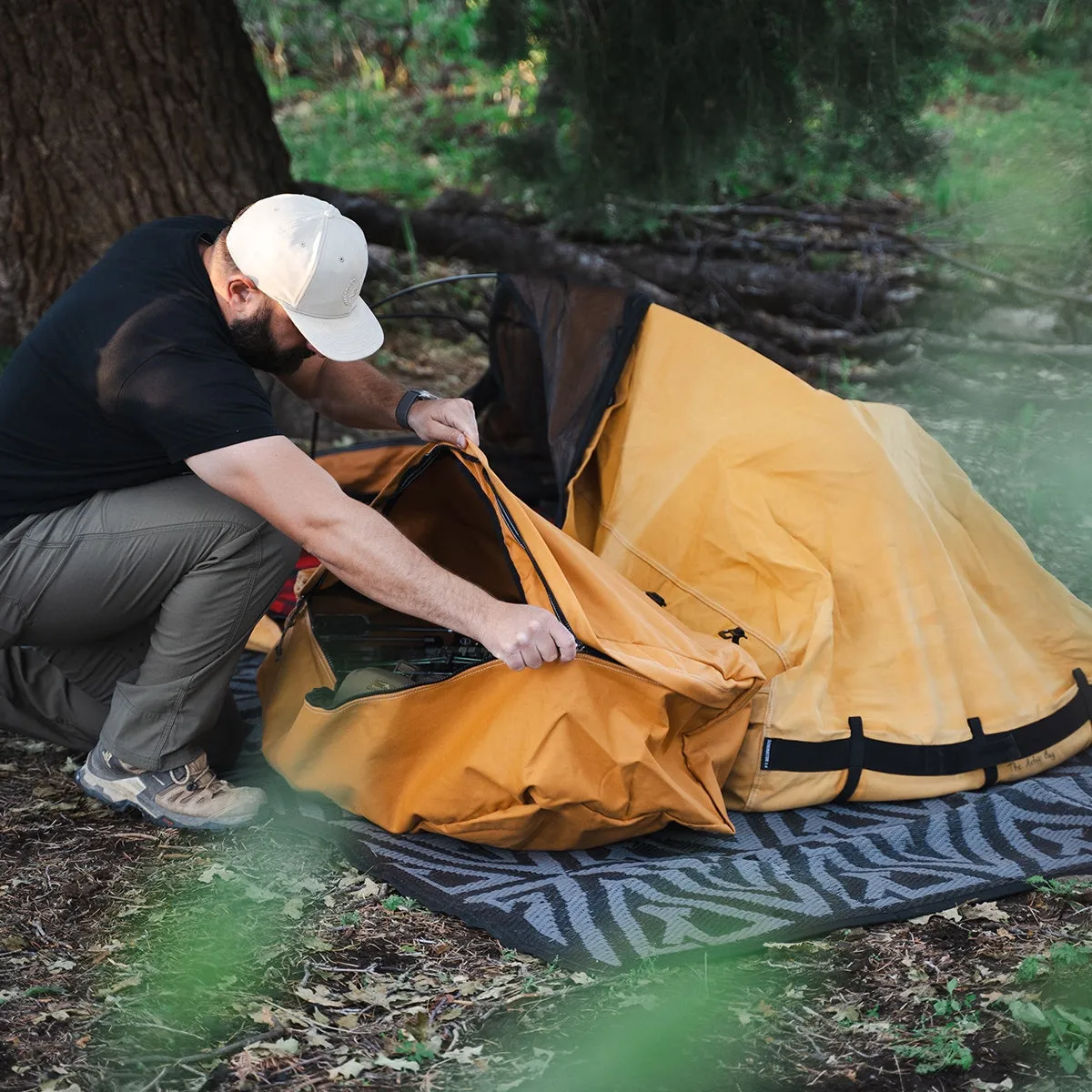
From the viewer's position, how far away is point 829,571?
106 inches

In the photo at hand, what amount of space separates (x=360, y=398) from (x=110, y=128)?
5.82 feet

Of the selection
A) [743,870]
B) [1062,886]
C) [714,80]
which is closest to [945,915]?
[1062,886]

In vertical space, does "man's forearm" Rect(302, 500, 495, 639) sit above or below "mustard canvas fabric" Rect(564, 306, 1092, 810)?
above

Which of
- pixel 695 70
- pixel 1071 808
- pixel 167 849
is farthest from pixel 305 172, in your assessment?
pixel 1071 808

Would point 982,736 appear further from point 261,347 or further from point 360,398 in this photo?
point 261,347

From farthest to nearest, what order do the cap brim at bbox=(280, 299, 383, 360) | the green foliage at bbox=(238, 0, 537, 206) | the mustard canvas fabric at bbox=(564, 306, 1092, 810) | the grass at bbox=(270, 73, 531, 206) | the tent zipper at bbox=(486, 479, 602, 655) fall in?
1. the green foliage at bbox=(238, 0, 537, 206)
2. the grass at bbox=(270, 73, 531, 206)
3. the mustard canvas fabric at bbox=(564, 306, 1092, 810)
4. the cap brim at bbox=(280, 299, 383, 360)
5. the tent zipper at bbox=(486, 479, 602, 655)

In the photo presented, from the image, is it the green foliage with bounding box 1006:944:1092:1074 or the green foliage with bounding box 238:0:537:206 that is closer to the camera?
the green foliage with bounding box 1006:944:1092:1074

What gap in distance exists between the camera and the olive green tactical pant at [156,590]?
8.16 ft

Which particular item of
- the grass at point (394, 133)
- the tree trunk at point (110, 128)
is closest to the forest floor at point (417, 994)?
the tree trunk at point (110, 128)

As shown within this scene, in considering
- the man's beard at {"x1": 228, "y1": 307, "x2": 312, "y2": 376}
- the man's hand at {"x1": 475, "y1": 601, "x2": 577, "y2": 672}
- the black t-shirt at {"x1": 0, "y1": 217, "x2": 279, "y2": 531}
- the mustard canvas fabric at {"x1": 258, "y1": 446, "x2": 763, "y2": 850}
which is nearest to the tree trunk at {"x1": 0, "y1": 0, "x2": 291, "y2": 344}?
the black t-shirt at {"x1": 0, "y1": 217, "x2": 279, "y2": 531}

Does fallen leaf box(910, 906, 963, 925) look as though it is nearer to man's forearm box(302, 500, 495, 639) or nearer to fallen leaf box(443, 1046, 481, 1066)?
fallen leaf box(443, 1046, 481, 1066)

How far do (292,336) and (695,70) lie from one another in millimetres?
2224

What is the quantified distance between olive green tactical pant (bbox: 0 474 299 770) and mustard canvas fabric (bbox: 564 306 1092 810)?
0.79 m

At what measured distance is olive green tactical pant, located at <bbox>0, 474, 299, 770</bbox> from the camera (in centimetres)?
249
